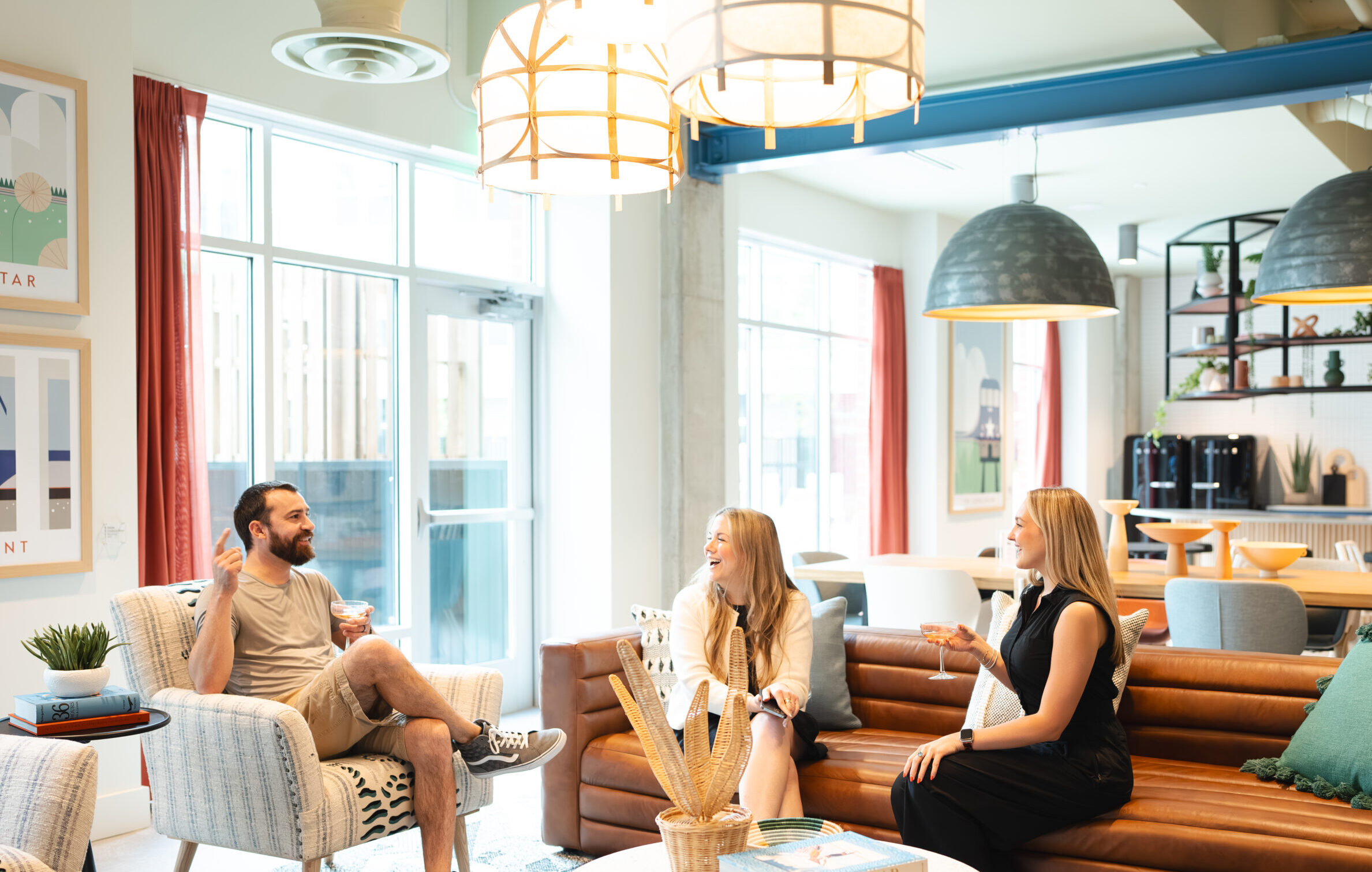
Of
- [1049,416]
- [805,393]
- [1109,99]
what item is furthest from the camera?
[1049,416]

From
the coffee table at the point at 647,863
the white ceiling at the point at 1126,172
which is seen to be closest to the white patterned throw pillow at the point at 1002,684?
the coffee table at the point at 647,863

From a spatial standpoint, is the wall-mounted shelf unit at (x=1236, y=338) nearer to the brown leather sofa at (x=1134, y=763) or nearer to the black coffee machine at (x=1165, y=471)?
the black coffee machine at (x=1165, y=471)

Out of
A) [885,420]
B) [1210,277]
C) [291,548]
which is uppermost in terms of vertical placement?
[1210,277]

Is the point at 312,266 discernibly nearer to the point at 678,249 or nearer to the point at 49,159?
the point at 49,159

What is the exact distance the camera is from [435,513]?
18.0 ft

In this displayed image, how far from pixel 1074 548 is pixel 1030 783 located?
0.58m

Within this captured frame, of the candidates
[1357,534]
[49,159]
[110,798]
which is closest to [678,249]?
[49,159]

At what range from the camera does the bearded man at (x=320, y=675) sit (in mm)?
3082

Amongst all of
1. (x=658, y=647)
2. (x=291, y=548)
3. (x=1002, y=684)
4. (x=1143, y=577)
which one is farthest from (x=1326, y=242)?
(x=291, y=548)

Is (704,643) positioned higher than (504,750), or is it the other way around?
(704,643)

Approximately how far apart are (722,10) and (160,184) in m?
3.09

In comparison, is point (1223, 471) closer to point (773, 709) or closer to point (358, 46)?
point (773, 709)

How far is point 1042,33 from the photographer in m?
5.43

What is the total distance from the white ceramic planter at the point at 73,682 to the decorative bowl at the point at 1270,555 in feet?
14.4
